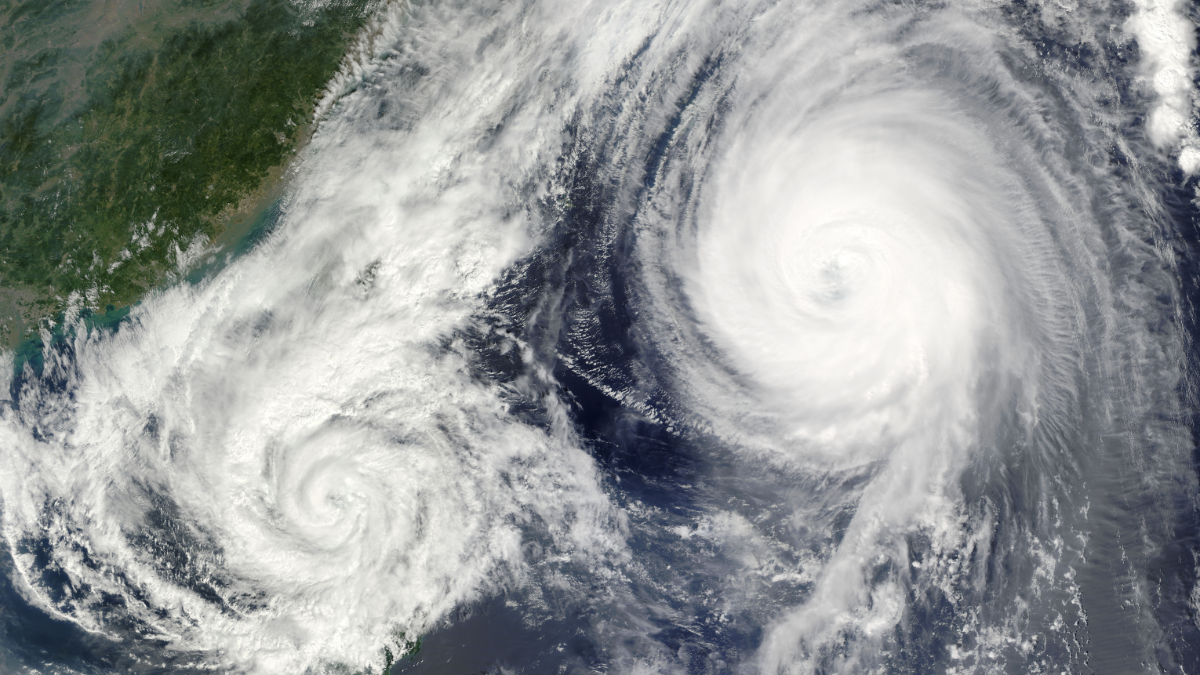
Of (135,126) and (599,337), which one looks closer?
(599,337)

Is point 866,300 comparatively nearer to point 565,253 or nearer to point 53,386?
point 565,253

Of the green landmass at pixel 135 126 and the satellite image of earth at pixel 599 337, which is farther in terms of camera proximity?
the green landmass at pixel 135 126

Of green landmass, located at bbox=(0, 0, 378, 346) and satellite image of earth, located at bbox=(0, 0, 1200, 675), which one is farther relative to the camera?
green landmass, located at bbox=(0, 0, 378, 346)

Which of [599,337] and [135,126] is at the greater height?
[599,337]

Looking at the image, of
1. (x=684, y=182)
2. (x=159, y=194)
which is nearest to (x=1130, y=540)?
(x=684, y=182)
